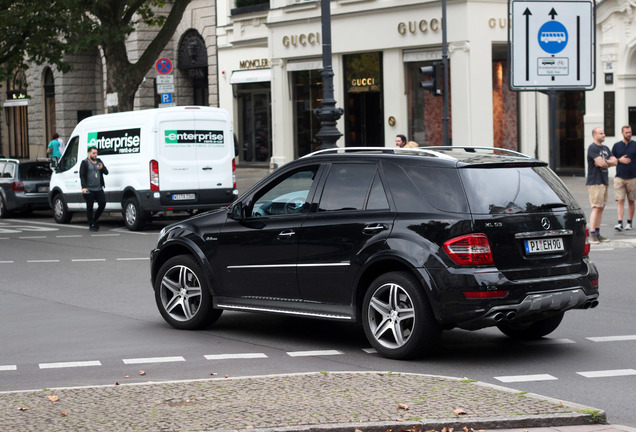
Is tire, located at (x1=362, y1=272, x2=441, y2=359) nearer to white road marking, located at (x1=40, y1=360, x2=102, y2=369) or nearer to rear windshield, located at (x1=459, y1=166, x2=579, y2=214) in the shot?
rear windshield, located at (x1=459, y1=166, x2=579, y2=214)

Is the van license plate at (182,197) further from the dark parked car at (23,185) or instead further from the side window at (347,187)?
the side window at (347,187)

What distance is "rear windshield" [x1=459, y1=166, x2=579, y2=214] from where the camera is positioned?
8250 mm

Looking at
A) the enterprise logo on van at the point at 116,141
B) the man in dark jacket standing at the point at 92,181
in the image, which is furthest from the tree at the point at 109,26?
the man in dark jacket standing at the point at 92,181

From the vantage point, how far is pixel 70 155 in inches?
974

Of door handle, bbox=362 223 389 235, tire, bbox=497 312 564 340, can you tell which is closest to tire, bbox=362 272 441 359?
door handle, bbox=362 223 389 235

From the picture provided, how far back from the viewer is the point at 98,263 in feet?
53.3

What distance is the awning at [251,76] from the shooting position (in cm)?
3828

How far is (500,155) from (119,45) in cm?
2139

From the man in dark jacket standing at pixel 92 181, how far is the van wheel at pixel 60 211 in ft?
7.95

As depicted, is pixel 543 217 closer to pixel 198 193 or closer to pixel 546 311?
pixel 546 311

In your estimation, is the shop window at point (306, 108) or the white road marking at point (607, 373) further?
the shop window at point (306, 108)

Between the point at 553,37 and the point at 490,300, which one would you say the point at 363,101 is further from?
the point at 490,300

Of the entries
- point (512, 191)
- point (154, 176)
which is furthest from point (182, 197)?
point (512, 191)

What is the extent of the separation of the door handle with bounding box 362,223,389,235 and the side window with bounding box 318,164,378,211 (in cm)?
22
